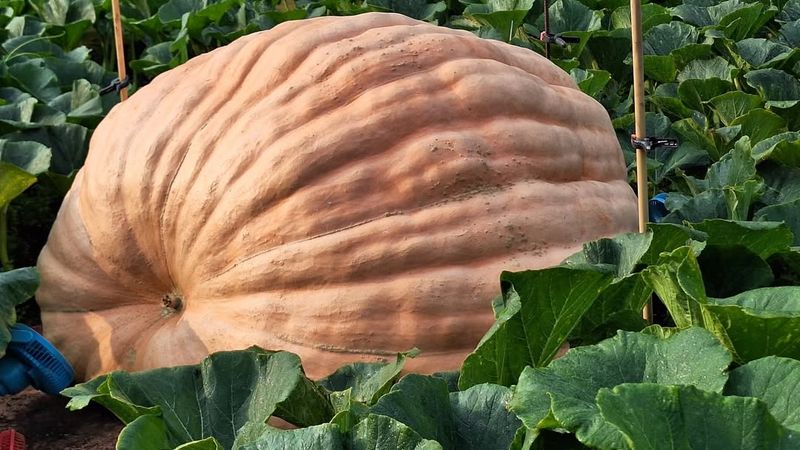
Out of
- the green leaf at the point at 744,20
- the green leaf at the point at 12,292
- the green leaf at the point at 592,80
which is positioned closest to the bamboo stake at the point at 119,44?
the green leaf at the point at 12,292

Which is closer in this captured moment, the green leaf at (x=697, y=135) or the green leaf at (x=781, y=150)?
the green leaf at (x=781, y=150)

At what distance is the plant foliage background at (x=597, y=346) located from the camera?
1573 millimetres

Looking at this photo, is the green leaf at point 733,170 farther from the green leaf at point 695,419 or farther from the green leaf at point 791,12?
the green leaf at point 791,12

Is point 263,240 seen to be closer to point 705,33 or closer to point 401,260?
point 401,260

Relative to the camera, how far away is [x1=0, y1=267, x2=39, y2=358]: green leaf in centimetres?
265

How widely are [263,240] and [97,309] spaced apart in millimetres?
612

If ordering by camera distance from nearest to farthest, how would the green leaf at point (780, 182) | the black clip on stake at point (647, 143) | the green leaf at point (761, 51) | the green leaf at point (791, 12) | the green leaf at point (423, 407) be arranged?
the green leaf at point (423, 407)
the black clip on stake at point (647, 143)
the green leaf at point (780, 182)
the green leaf at point (761, 51)
the green leaf at point (791, 12)

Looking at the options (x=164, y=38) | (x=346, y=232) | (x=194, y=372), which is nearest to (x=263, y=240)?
(x=346, y=232)

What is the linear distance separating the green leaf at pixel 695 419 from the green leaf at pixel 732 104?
8.42ft

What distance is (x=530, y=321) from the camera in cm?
203

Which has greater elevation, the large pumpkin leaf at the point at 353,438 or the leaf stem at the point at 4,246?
the large pumpkin leaf at the point at 353,438

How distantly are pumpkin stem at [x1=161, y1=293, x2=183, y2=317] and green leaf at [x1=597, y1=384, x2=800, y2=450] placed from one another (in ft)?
4.65

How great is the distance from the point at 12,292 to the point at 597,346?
1602 millimetres

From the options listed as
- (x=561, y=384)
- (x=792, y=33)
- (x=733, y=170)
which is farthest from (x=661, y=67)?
(x=561, y=384)
